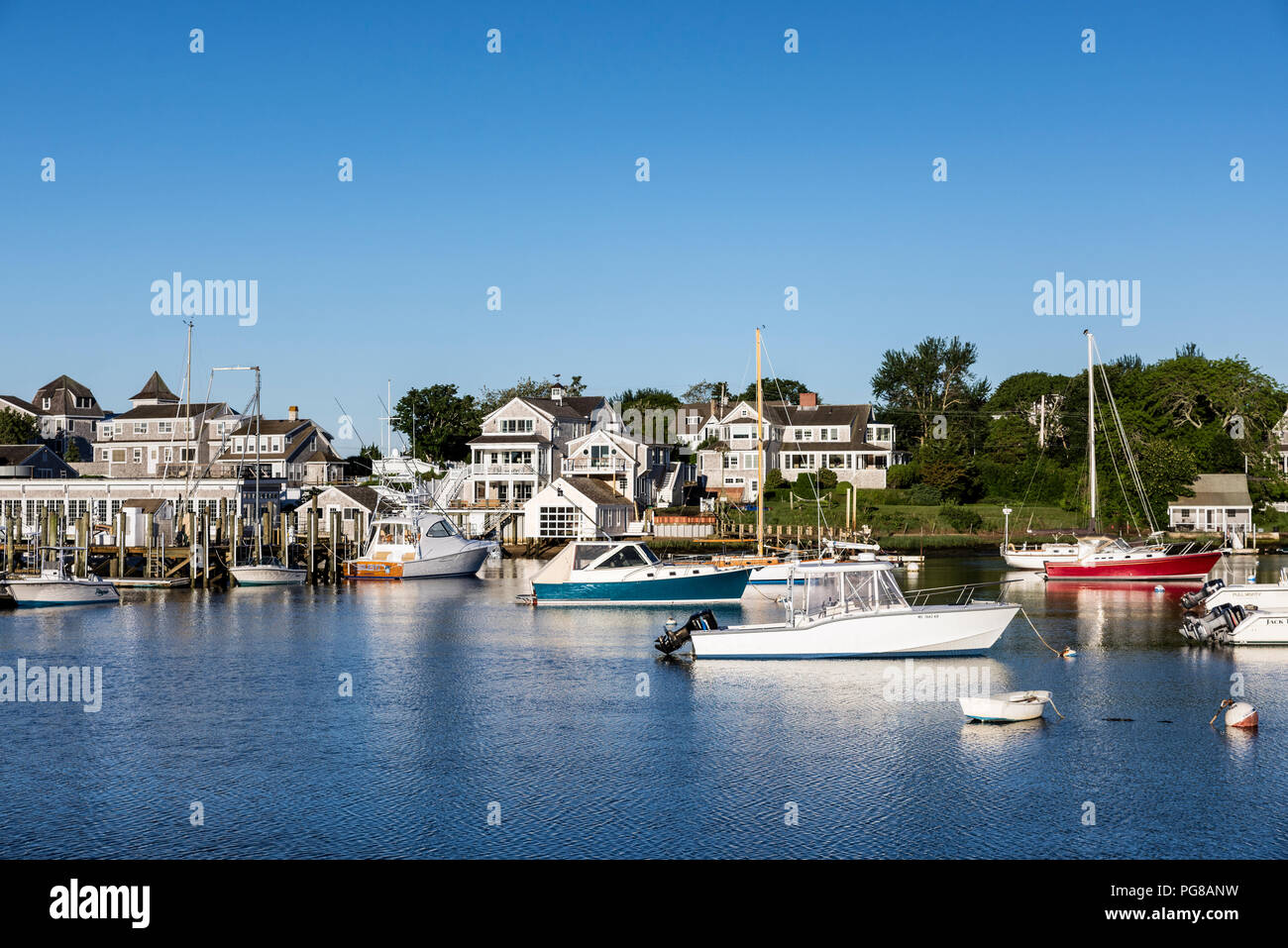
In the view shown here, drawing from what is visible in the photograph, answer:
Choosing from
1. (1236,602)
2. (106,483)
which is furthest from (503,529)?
(1236,602)

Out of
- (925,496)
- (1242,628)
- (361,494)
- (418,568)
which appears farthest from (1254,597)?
(361,494)

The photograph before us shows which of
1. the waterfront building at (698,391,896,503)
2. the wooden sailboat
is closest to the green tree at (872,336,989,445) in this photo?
the waterfront building at (698,391,896,503)

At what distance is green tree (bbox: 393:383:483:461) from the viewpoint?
115000 millimetres

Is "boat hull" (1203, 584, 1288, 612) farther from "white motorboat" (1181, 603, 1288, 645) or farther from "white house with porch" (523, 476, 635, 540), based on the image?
"white house with porch" (523, 476, 635, 540)

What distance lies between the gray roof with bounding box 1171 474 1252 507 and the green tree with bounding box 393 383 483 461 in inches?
2426

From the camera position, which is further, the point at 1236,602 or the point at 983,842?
the point at 1236,602

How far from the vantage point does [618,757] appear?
80.7 feet

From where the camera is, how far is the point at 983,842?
1942cm

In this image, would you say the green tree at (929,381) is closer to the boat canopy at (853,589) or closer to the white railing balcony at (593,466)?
the white railing balcony at (593,466)

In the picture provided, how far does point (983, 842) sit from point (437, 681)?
18.0 meters

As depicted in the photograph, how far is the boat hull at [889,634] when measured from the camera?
33812 mm

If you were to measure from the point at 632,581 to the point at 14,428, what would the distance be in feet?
300
